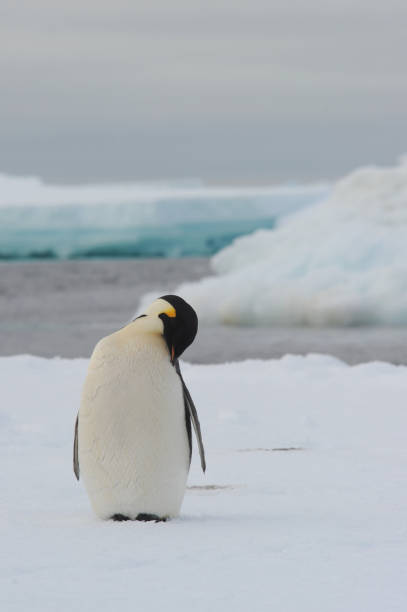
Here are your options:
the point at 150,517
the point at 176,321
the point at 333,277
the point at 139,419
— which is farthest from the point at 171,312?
the point at 333,277

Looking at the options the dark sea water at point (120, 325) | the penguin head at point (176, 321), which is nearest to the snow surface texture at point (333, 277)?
the dark sea water at point (120, 325)

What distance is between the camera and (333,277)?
2403cm

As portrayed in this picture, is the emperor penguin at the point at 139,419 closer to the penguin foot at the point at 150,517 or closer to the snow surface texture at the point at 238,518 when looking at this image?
the penguin foot at the point at 150,517

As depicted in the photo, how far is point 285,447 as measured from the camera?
6.46 metres

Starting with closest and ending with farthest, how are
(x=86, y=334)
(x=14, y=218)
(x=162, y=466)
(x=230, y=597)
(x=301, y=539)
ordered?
(x=230, y=597)
(x=301, y=539)
(x=162, y=466)
(x=86, y=334)
(x=14, y=218)

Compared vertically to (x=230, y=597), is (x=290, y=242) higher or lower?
higher

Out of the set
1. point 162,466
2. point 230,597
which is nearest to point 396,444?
point 162,466

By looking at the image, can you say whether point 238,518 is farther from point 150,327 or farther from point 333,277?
point 333,277

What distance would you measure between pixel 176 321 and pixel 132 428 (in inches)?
17.0

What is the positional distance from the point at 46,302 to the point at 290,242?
69.5ft

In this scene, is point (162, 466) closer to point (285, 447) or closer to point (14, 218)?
point (285, 447)

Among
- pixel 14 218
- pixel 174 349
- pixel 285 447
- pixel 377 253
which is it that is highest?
pixel 14 218

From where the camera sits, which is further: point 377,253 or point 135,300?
point 135,300

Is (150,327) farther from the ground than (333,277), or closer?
closer
